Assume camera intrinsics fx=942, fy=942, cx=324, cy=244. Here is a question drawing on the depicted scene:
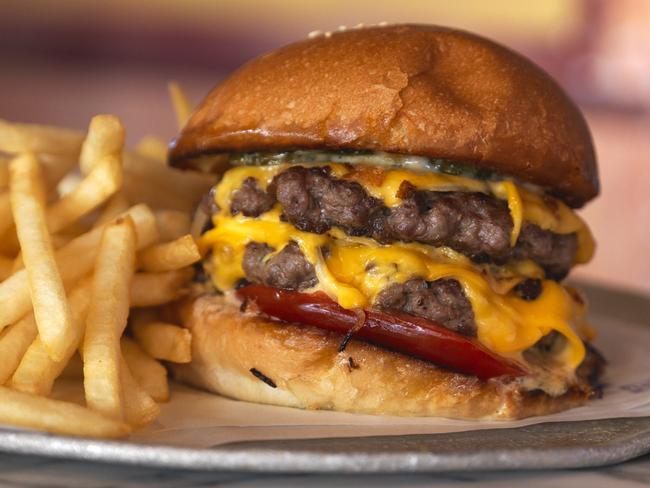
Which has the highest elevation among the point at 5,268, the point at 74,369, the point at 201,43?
the point at 5,268

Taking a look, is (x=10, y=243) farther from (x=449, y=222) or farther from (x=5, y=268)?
(x=449, y=222)

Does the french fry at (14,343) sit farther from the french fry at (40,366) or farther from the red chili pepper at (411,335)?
the red chili pepper at (411,335)

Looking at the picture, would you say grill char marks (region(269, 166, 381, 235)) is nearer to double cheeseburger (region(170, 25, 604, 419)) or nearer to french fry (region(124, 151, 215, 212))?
double cheeseburger (region(170, 25, 604, 419))

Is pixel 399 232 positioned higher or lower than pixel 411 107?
lower

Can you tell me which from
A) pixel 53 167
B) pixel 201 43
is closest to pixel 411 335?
pixel 53 167

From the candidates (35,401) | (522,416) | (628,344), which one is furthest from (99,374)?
(628,344)

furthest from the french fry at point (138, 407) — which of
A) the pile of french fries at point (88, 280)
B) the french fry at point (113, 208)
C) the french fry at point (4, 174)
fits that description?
the french fry at point (4, 174)
